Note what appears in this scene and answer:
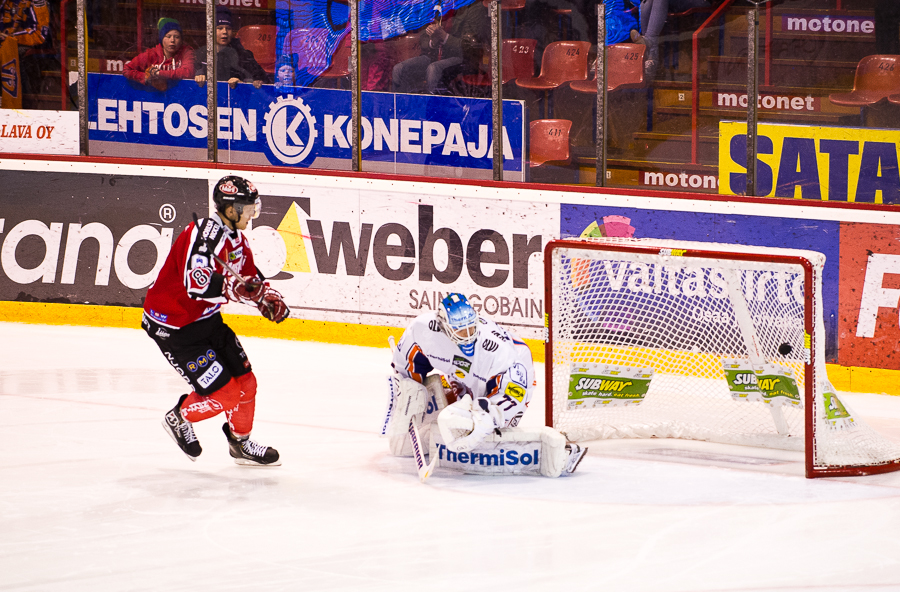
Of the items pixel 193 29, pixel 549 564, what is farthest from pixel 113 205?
pixel 549 564

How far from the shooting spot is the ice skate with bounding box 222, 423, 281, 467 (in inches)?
195

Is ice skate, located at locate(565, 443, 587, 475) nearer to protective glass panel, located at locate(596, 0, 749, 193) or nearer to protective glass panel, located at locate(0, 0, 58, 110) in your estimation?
protective glass panel, located at locate(596, 0, 749, 193)

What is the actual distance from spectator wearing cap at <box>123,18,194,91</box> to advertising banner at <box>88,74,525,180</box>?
0.06 m

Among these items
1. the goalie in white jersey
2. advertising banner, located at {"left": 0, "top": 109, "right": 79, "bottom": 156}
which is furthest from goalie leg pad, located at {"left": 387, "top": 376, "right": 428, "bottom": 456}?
advertising banner, located at {"left": 0, "top": 109, "right": 79, "bottom": 156}

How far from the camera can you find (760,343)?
5.27 m

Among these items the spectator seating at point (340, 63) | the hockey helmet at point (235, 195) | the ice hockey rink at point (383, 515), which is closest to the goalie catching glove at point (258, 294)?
the hockey helmet at point (235, 195)

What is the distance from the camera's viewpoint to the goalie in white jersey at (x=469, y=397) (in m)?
4.63

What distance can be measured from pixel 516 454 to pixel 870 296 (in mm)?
2424

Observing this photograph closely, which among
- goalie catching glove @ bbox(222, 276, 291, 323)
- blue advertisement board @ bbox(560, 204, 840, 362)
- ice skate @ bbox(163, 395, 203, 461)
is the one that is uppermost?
blue advertisement board @ bbox(560, 204, 840, 362)

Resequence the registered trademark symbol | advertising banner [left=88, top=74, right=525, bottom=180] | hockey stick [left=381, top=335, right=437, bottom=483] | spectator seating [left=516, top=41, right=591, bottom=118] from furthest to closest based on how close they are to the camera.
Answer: the registered trademark symbol
advertising banner [left=88, top=74, right=525, bottom=180]
spectator seating [left=516, top=41, right=591, bottom=118]
hockey stick [left=381, top=335, right=437, bottom=483]

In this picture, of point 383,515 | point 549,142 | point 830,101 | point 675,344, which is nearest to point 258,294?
point 383,515

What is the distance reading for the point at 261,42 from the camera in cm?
783

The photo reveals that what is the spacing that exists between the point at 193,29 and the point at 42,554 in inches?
192

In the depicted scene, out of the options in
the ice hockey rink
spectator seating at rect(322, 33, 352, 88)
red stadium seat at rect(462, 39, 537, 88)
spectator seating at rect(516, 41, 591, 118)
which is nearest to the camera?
the ice hockey rink
